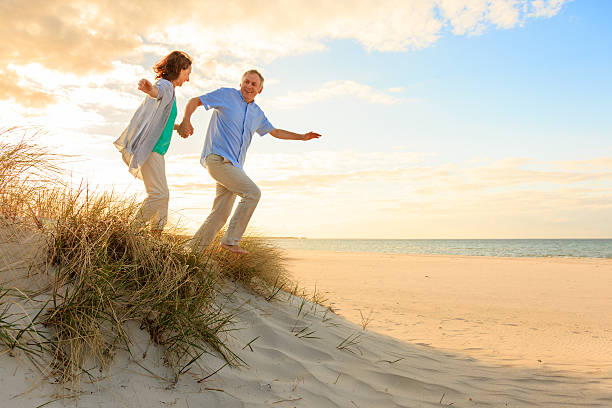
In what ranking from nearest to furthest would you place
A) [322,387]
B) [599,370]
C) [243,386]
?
[243,386] → [322,387] → [599,370]

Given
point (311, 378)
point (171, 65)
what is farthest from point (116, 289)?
point (171, 65)

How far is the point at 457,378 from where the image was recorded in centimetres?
354

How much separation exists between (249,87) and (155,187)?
166 cm

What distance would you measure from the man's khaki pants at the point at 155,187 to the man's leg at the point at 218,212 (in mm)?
653

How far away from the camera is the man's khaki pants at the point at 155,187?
396cm

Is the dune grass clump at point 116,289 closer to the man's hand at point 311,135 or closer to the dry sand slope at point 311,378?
the dry sand slope at point 311,378

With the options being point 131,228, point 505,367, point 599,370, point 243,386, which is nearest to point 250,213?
point 131,228

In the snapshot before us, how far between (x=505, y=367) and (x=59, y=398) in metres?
3.82

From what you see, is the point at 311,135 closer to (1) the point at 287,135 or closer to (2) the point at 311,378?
(1) the point at 287,135

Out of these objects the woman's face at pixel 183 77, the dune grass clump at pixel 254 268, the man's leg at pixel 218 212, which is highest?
the woman's face at pixel 183 77

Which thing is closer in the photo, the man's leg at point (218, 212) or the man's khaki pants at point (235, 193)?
the man's khaki pants at point (235, 193)

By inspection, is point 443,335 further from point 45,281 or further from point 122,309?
point 45,281

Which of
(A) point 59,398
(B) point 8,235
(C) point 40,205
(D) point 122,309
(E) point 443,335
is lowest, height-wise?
(E) point 443,335

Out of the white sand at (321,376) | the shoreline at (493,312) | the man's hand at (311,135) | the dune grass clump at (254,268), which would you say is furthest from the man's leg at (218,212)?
the shoreline at (493,312)
